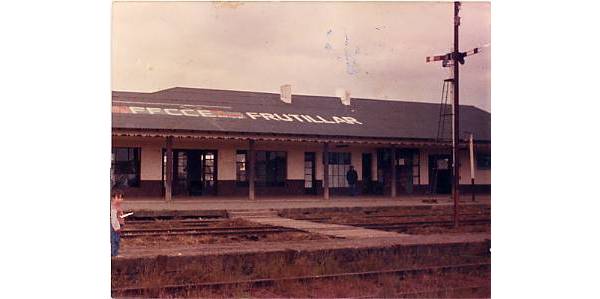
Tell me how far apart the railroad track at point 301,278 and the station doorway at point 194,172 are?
12.3m

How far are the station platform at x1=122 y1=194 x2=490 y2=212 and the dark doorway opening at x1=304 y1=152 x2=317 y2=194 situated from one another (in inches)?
35.5

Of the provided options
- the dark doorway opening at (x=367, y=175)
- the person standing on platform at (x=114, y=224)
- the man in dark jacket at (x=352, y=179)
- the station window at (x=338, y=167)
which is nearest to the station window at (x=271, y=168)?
the station window at (x=338, y=167)

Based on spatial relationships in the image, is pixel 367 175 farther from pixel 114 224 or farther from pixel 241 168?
pixel 114 224

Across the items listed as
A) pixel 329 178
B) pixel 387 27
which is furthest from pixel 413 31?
pixel 329 178

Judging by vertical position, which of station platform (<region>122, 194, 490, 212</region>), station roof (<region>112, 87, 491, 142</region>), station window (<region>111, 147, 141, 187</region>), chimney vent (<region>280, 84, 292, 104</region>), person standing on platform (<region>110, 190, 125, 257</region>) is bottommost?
station platform (<region>122, 194, 490, 212</region>)

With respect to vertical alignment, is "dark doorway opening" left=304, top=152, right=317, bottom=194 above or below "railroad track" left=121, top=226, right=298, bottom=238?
above

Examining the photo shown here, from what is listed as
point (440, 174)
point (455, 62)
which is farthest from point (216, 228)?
point (440, 174)

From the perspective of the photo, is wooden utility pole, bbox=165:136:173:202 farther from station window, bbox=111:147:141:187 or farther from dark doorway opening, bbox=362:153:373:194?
dark doorway opening, bbox=362:153:373:194

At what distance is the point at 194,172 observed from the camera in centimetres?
2105

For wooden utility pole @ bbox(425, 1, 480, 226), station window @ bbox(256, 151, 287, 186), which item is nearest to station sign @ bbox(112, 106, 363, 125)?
station window @ bbox(256, 151, 287, 186)

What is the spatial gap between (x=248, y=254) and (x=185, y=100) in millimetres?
10282

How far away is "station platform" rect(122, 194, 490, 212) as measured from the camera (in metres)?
16.8

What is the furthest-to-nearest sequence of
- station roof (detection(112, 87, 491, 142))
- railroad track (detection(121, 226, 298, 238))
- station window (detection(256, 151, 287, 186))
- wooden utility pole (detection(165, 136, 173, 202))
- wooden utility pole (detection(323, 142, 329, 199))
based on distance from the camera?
station window (detection(256, 151, 287, 186)) → wooden utility pole (detection(323, 142, 329, 199)) → wooden utility pole (detection(165, 136, 173, 202)) → station roof (detection(112, 87, 491, 142)) → railroad track (detection(121, 226, 298, 238))

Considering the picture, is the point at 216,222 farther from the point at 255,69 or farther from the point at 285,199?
the point at 285,199
